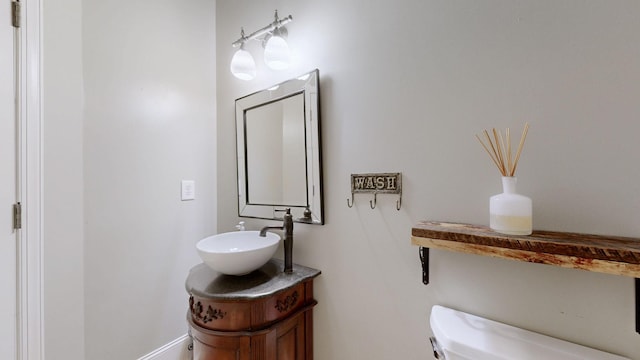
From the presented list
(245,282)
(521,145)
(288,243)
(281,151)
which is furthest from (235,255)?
(521,145)

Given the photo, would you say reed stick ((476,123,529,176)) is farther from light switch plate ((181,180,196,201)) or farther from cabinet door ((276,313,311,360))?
light switch plate ((181,180,196,201))

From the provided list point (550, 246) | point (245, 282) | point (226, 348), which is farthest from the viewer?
point (245, 282)

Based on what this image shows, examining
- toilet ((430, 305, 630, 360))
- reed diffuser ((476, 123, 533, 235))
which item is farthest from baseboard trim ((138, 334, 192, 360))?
reed diffuser ((476, 123, 533, 235))

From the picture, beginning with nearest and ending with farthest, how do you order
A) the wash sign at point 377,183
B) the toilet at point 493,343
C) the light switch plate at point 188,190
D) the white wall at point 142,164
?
the toilet at point 493,343, the wash sign at point 377,183, the white wall at point 142,164, the light switch plate at point 188,190

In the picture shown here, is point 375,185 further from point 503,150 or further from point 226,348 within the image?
point 226,348

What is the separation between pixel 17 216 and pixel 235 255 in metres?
0.87

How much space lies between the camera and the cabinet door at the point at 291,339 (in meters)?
1.02

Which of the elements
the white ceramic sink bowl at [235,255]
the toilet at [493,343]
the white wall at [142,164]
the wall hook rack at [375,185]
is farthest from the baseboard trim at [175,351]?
the toilet at [493,343]

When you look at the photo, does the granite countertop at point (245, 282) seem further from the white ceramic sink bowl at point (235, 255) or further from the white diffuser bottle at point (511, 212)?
the white diffuser bottle at point (511, 212)

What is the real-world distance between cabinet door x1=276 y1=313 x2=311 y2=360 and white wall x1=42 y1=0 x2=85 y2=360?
924mm

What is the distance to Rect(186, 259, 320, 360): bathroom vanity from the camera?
3.07 feet

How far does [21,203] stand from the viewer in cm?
96

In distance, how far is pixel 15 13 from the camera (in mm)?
954

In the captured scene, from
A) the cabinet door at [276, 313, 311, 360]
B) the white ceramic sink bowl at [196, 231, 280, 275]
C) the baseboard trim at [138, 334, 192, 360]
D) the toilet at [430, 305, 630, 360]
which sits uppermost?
the white ceramic sink bowl at [196, 231, 280, 275]
